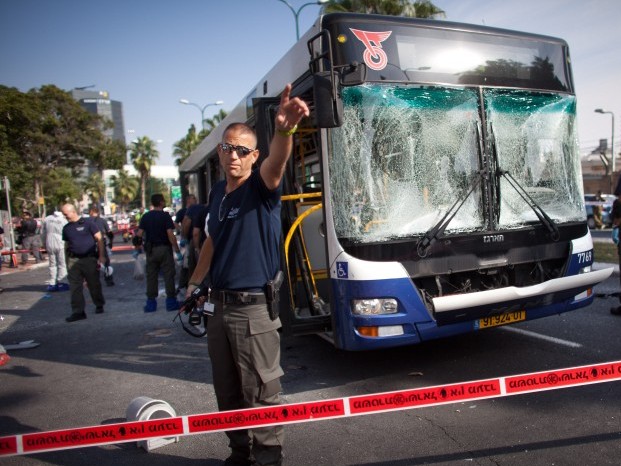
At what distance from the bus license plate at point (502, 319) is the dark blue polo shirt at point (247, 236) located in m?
2.35

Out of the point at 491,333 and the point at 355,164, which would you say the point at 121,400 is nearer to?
the point at 355,164

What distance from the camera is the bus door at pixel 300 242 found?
425cm

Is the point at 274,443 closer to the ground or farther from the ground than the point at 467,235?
closer to the ground

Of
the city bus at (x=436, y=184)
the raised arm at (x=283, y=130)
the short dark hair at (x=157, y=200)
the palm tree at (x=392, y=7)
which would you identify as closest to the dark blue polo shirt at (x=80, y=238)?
the short dark hair at (x=157, y=200)

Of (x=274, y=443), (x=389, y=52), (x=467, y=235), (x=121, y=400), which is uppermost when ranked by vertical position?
(x=389, y=52)

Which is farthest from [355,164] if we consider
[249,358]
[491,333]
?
[491,333]

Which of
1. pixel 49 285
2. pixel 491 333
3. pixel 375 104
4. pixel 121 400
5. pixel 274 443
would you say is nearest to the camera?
pixel 274 443

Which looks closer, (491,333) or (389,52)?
(389,52)

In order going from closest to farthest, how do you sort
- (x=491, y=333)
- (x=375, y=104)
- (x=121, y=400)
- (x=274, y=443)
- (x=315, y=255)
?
(x=274, y=443), (x=375, y=104), (x=121, y=400), (x=315, y=255), (x=491, y=333)

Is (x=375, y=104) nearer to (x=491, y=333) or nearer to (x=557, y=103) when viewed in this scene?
(x=557, y=103)

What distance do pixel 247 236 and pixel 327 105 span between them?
1.06 m

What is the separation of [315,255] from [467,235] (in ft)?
5.71

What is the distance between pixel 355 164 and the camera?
394 cm

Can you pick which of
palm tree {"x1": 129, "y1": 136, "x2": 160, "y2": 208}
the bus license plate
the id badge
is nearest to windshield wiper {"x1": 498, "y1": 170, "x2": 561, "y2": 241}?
the bus license plate
